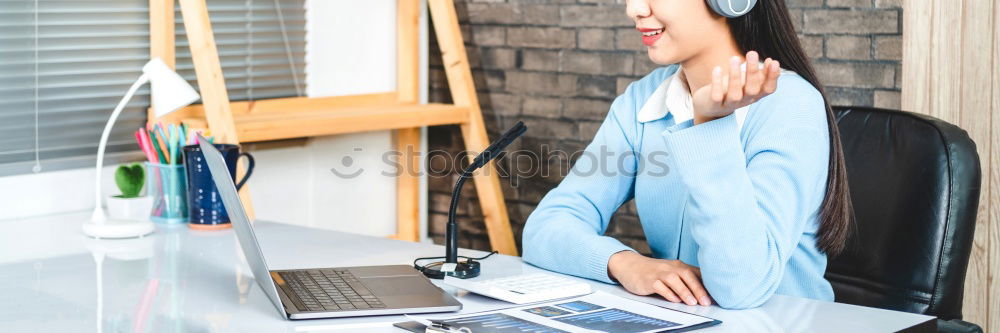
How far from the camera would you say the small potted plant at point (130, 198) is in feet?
7.23

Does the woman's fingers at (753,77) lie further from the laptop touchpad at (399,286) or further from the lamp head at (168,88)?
the lamp head at (168,88)

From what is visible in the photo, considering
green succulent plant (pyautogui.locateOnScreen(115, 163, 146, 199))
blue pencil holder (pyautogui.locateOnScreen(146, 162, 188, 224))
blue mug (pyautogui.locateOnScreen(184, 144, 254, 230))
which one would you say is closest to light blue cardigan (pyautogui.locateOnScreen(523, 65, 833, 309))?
blue mug (pyautogui.locateOnScreen(184, 144, 254, 230))

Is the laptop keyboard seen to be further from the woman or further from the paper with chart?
the woman

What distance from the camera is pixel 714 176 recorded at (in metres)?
1.49

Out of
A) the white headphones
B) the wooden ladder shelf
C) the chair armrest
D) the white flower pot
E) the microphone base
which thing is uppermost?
the white headphones

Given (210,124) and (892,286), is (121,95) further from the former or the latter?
(892,286)

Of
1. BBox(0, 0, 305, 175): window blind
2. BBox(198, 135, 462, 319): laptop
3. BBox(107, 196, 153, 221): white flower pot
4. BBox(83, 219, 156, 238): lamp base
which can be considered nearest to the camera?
BBox(198, 135, 462, 319): laptop

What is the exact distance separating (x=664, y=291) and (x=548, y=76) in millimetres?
1600

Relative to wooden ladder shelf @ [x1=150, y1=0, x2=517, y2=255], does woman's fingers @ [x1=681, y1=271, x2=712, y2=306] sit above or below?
below

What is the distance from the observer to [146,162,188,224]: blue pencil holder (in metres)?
2.23

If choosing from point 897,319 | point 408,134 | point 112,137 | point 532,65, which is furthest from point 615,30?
point 897,319

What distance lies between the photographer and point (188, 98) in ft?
7.06

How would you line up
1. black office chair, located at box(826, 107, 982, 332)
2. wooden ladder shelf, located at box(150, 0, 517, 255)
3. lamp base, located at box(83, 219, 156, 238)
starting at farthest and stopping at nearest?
wooden ladder shelf, located at box(150, 0, 517, 255), lamp base, located at box(83, 219, 156, 238), black office chair, located at box(826, 107, 982, 332)

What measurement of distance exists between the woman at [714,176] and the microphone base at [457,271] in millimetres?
→ 143
